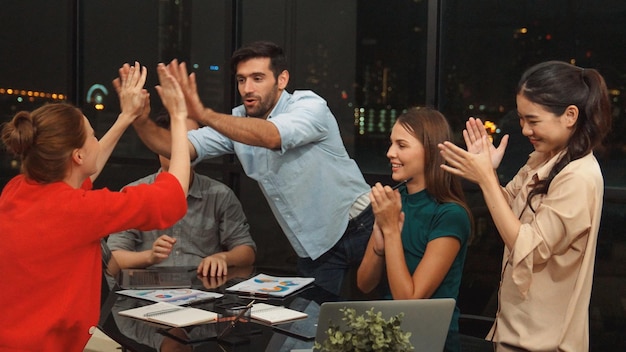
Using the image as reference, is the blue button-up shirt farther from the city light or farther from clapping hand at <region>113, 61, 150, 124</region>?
the city light

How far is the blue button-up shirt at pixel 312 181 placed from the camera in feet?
10.8

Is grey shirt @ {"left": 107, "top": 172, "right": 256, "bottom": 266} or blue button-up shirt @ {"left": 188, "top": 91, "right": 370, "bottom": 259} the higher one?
blue button-up shirt @ {"left": 188, "top": 91, "right": 370, "bottom": 259}

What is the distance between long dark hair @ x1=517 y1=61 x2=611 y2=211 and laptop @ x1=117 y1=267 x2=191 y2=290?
4.37 ft

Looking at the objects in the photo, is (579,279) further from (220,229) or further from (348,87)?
(348,87)

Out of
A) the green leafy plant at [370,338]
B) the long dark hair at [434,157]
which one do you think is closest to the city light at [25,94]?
the long dark hair at [434,157]

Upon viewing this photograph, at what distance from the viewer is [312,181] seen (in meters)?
3.33

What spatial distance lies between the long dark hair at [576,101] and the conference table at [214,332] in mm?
783

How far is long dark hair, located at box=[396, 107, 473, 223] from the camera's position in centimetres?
256

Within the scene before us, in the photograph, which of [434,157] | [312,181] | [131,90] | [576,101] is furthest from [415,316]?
[312,181]

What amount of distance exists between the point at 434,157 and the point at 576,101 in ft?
1.82

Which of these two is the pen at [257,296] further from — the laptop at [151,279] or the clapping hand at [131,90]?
the clapping hand at [131,90]

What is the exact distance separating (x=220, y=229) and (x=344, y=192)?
0.62m

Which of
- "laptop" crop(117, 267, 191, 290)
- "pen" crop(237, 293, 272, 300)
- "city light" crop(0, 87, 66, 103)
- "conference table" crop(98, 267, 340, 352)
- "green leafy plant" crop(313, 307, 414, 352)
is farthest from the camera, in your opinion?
"city light" crop(0, 87, 66, 103)

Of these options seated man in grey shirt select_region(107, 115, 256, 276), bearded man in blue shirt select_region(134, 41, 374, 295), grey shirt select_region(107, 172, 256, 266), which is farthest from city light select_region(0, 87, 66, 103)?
bearded man in blue shirt select_region(134, 41, 374, 295)
